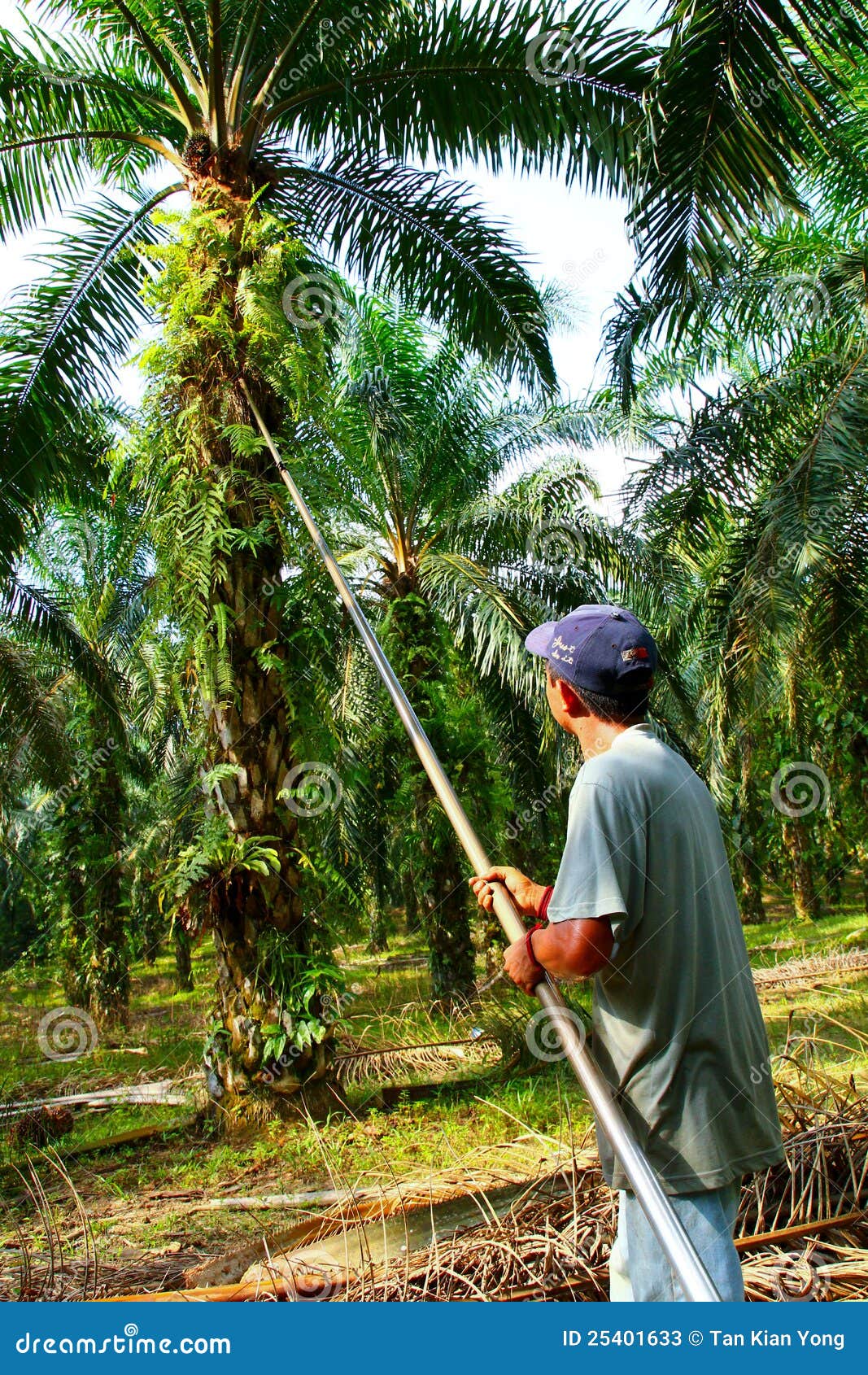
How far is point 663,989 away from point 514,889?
1.65 ft

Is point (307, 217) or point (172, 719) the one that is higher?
point (307, 217)

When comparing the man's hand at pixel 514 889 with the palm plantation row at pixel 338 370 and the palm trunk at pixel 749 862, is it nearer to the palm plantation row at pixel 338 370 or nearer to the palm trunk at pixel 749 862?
the palm plantation row at pixel 338 370

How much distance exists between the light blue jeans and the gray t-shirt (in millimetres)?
49

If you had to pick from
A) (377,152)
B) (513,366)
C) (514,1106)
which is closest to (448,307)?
(513,366)

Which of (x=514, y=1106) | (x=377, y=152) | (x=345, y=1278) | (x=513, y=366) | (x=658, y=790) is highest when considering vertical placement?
(x=377, y=152)

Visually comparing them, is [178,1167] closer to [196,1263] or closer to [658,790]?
[196,1263]

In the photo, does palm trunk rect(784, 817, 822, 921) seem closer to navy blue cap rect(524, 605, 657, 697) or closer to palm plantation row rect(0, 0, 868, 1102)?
palm plantation row rect(0, 0, 868, 1102)

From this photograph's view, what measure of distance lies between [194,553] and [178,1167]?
10.8ft

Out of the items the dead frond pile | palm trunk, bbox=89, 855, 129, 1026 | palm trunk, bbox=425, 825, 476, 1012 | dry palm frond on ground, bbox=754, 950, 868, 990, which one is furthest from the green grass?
palm trunk, bbox=425, 825, 476, 1012

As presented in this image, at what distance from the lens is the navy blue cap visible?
2.26 metres

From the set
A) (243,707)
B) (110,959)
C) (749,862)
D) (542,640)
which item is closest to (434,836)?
(110,959)

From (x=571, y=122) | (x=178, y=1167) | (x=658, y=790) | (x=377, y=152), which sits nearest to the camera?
(x=658, y=790)

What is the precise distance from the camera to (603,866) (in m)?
1.95

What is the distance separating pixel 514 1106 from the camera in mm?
6473
